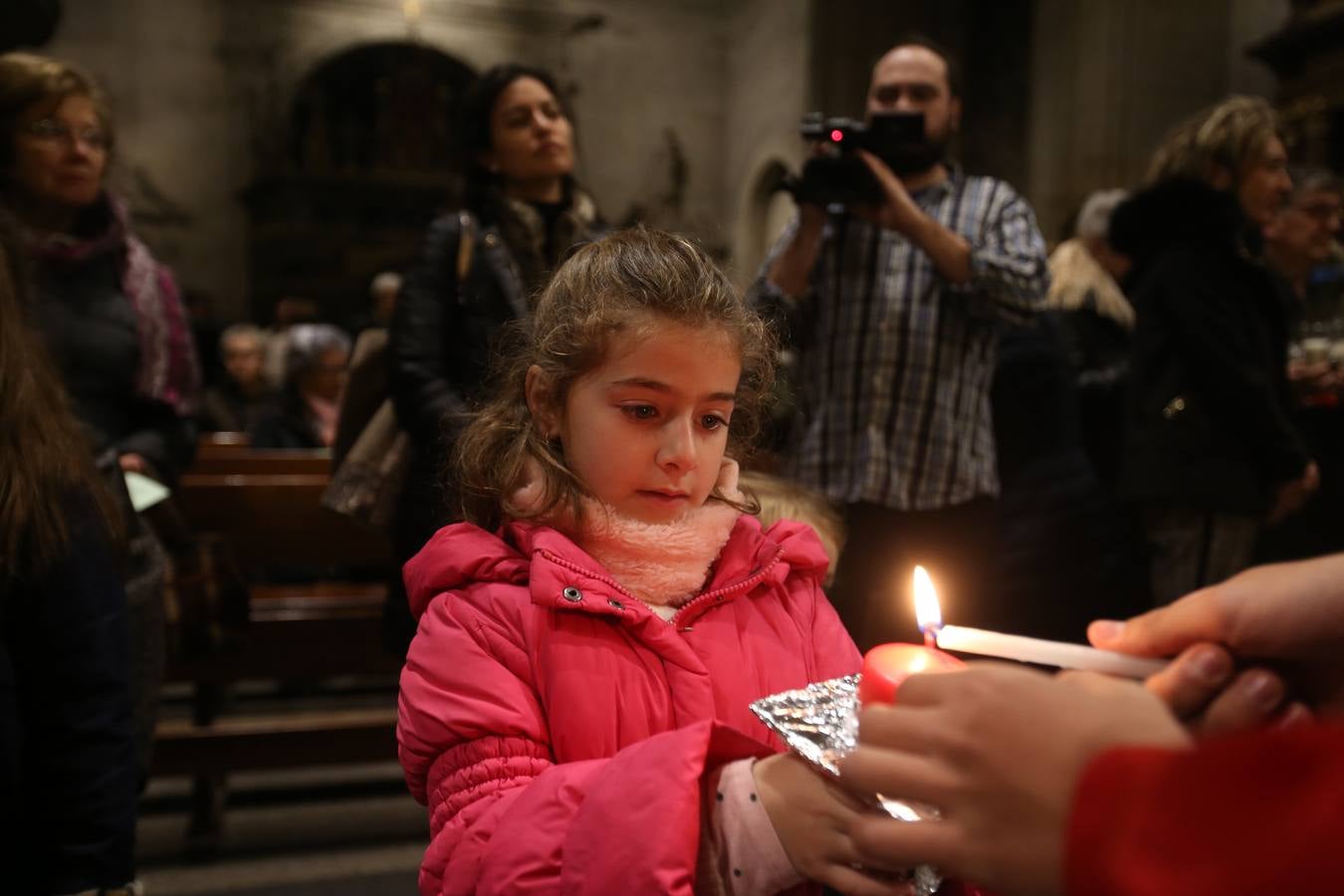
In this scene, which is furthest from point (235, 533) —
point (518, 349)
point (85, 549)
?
point (518, 349)

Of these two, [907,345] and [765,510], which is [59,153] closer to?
[765,510]

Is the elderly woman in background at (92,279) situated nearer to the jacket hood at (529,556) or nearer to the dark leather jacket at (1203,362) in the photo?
the jacket hood at (529,556)

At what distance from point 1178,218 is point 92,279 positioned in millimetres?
2596

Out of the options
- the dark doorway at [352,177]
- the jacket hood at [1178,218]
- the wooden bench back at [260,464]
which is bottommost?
the wooden bench back at [260,464]

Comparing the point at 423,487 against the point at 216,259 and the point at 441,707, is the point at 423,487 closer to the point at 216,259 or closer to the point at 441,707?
the point at 441,707

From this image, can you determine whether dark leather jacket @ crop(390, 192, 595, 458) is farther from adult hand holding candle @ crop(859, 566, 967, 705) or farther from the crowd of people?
adult hand holding candle @ crop(859, 566, 967, 705)

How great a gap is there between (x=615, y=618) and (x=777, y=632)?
0.18 metres

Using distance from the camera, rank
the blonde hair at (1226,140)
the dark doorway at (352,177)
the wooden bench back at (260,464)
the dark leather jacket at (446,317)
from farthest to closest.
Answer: the dark doorway at (352,177), the wooden bench back at (260,464), the blonde hair at (1226,140), the dark leather jacket at (446,317)

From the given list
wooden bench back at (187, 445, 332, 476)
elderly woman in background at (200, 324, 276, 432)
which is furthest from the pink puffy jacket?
elderly woman in background at (200, 324, 276, 432)

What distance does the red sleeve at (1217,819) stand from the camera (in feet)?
1.55

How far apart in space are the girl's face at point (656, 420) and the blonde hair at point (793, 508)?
52 cm

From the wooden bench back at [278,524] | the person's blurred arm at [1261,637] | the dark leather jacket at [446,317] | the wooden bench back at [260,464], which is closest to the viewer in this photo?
the person's blurred arm at [1261,637]

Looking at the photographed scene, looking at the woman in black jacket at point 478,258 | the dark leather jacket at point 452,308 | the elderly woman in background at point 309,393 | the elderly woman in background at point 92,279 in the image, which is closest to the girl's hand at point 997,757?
the woman in black jacket at point 478,258

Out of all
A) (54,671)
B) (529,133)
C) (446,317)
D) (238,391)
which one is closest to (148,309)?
(446,317)
